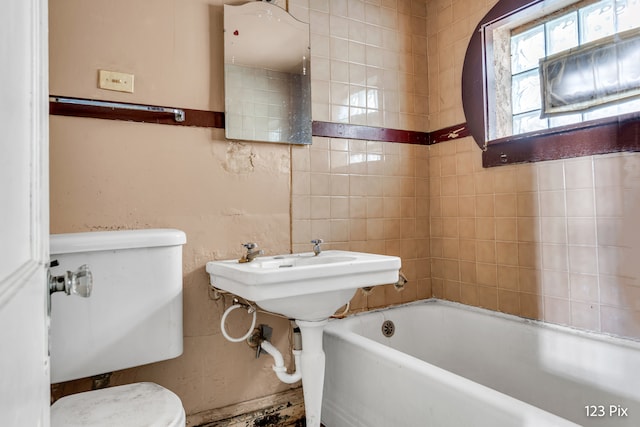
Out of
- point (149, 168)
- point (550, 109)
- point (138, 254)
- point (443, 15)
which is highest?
point (443, 15)

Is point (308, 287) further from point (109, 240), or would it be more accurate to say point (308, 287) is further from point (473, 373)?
point (473, 373)

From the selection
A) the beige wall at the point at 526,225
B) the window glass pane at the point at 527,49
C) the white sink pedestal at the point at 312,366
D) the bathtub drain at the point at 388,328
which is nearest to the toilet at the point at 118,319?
the white sink pedestal at the point at 312,366

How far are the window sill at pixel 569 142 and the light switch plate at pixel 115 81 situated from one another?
1.68 metres

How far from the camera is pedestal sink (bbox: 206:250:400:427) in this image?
1222mm

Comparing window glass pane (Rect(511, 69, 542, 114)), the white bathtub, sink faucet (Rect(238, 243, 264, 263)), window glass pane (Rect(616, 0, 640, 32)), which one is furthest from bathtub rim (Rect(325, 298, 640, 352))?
window glass pane (Rect(616, 0, 640, 32))

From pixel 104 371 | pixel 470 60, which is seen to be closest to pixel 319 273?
pixel 104 371

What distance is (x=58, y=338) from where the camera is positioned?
1169mm

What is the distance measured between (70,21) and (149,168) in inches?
23.1

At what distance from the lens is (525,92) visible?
6.28 ft

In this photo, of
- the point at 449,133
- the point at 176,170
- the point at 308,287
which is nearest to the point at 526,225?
the point at 449,133

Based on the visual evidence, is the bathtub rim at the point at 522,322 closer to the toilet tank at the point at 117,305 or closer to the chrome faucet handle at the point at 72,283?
the toilet tank at the point at 117,305

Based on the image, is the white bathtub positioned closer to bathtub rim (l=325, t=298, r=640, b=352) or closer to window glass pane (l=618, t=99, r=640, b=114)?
bathtub rim (l=325, t=298, r=640, b=352)

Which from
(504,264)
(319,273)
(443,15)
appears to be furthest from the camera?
(443,15)

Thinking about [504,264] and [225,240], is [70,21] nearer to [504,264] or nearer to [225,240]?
[225,240]
